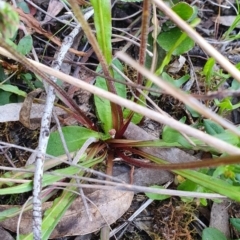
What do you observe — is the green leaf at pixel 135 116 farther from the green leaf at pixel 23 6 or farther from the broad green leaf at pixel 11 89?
the green leaf at pixel 23 6

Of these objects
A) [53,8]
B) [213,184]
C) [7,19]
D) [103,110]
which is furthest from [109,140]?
[7,19]

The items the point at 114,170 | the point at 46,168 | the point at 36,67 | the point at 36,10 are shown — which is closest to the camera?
the point at 36,67

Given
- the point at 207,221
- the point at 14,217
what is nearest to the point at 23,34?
the point at 14,217

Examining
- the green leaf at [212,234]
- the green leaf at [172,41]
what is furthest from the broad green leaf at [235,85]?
the green leaf at [212,234]

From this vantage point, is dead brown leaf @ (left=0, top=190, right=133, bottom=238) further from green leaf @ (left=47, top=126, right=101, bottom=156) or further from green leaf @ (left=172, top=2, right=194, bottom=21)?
green leaf @ (left=172, top=2, right=194, bottom=21)

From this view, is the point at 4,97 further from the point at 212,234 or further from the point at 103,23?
the point at 212,234

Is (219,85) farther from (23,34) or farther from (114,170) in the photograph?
(23,34)

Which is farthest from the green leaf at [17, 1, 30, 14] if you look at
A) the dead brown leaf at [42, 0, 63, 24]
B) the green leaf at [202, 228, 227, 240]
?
the green leaf at [202, 228, 227, 240]
